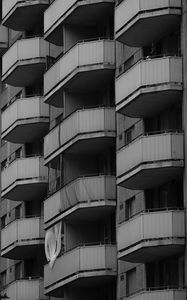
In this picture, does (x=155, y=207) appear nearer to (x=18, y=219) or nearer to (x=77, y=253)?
(x=77, y=253)

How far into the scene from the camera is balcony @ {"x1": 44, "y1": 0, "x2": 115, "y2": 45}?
3313 inches

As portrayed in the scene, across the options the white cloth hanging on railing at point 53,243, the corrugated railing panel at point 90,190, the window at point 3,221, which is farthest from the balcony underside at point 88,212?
the window at point 3,221

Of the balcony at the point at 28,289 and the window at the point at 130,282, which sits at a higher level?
the balcony at the point at 28,289

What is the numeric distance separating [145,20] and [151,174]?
740cm

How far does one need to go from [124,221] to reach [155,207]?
198cm

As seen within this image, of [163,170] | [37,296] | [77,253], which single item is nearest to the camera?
[163,170]

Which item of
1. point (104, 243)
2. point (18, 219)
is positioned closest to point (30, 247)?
point (18, 219)

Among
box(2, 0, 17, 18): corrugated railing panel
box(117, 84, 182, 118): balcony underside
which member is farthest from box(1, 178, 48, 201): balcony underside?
box(117, 84, 182, 118): balcony underside

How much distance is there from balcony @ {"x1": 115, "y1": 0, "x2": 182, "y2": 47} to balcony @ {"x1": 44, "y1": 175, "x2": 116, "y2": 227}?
722 centimetres

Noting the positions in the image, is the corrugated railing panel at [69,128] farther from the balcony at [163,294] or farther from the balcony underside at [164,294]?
the balcony at [163,294]

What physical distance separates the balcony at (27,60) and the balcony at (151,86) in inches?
539

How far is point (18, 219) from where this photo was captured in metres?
92.1

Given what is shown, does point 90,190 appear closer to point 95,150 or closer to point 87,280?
point 95,150

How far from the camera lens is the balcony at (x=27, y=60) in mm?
92312
